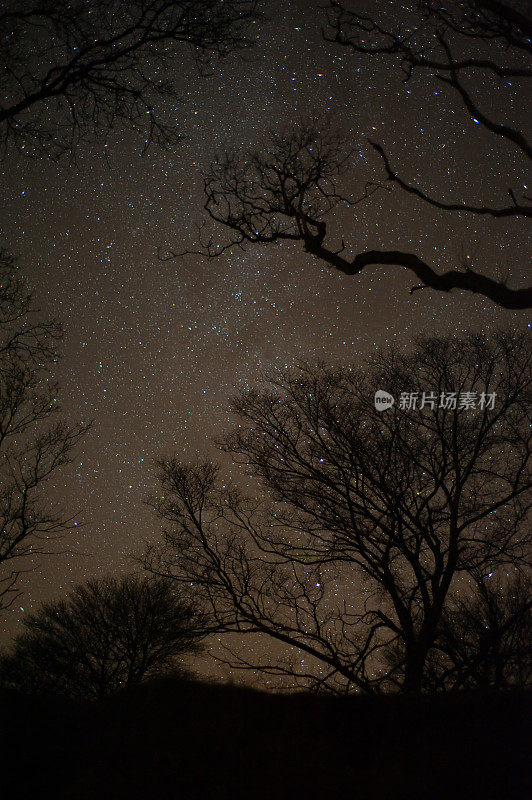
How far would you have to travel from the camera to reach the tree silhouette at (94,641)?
31.9 feet

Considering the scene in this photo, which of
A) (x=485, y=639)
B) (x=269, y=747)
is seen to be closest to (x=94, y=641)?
(x=485, y=639)

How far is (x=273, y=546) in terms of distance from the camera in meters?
6.20

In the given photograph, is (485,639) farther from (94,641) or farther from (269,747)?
(94,641)

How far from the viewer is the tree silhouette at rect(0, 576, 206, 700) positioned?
9727mm

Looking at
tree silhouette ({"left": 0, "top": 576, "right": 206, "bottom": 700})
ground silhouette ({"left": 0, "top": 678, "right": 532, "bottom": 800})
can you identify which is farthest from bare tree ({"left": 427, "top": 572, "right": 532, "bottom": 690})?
tree silhouette ({"left": 0, "top": 576, "right": 206, "bottom": 700})

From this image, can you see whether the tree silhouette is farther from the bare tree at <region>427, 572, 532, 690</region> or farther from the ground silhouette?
the ground silhouette

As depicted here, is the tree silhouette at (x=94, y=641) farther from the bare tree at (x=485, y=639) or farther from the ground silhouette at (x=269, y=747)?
the ground silhouette at (x=269, y=747)

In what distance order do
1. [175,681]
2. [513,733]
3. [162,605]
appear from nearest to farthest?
[513,733] < [175,681] < [162,605]

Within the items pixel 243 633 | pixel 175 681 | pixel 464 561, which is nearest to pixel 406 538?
pixel 464 561

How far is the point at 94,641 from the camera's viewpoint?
37.0 feet

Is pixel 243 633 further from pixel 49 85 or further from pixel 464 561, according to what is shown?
pixel 49 85

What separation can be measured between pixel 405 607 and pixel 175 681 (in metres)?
4.37

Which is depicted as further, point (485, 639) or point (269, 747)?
point (485, 639)

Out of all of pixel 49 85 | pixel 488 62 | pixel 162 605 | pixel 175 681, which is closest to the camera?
pixel 175 681
